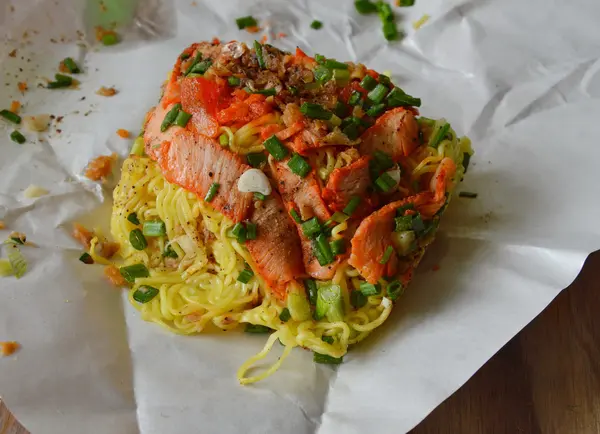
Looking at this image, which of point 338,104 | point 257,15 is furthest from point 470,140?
point 257,15

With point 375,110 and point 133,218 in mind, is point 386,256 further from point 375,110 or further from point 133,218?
point 133,218

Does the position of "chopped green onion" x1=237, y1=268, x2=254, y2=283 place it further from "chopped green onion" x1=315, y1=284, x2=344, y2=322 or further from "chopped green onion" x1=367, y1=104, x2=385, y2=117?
"chopped green onion" x1=367, y1=104, x2=385, y2=117

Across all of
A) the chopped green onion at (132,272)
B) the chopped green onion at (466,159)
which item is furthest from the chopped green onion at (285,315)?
the chopped green onion at (466,159)

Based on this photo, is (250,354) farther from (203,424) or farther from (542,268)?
(542,268)

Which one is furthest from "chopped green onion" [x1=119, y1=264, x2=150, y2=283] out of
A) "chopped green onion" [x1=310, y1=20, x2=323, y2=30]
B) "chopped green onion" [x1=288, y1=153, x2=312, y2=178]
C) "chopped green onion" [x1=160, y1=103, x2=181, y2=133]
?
"chopped green onion" [x1=310, y1=20, x2=323, y2=30]

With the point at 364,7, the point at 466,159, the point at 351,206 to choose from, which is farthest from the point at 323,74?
the point at 364,7

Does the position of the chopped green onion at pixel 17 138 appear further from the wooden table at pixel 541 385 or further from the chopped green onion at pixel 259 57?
the wooden table at pixel 541 385
